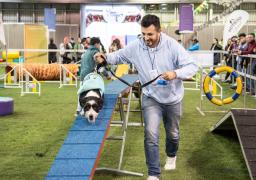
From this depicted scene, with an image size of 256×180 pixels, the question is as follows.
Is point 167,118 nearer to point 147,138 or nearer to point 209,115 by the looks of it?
point 147,138

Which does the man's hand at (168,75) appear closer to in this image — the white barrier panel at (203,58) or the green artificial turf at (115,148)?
the green artificial turf at (115,148)

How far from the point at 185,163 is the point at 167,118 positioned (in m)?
0.87

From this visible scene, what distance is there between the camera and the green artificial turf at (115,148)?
4.78m

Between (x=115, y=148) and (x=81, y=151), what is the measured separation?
224 cm

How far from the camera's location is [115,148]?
593cm

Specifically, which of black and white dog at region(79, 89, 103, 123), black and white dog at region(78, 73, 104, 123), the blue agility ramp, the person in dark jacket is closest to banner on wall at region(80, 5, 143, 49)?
the person in dark jacket

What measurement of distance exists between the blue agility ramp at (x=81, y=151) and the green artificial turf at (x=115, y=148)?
0.65 m

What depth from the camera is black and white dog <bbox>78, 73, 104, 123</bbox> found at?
4.38 metres

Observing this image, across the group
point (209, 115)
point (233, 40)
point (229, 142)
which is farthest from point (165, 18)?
point (229, 142)

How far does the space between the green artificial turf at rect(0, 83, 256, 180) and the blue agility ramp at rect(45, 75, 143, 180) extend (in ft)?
2.15

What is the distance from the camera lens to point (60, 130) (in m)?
7.19

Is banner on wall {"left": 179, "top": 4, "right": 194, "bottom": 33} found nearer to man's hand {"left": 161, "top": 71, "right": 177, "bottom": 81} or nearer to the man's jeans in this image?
the man's jeans

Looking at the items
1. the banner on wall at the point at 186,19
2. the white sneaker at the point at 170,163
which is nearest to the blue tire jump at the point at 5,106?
the white sneaker at the point at 170,163

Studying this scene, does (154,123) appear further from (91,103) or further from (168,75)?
(91,103)
